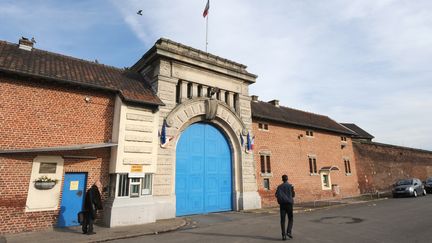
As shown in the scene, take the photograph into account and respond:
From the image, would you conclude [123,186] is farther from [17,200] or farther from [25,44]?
[25,44]

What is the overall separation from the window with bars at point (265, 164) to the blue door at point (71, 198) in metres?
11.2

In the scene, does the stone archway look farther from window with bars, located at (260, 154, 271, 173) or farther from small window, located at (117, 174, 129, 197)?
small window, located at (117, 174, 129, 197)

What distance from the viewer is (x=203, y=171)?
1491 centimetres

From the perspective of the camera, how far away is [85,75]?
12547mm

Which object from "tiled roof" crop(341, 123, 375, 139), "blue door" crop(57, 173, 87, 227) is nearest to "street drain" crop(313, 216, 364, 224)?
"blue door" crop(57, 173, 87, 227)

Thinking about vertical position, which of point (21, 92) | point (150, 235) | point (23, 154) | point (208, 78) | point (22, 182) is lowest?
point (150, 235)

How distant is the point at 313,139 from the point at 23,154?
66.1ft

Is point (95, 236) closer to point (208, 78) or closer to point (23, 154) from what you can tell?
point (23, 154)

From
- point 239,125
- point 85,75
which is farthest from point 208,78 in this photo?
point 85,75

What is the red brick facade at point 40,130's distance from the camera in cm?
973

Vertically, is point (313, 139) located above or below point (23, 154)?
above

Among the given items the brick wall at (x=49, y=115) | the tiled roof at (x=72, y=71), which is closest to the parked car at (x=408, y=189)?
the tiled roof at (x=72, y=71)

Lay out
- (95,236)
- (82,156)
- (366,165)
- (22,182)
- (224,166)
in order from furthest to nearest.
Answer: (366,165) → (224,166) → (82,156) → (22,182) → (95,236)

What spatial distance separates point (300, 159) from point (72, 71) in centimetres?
1668
